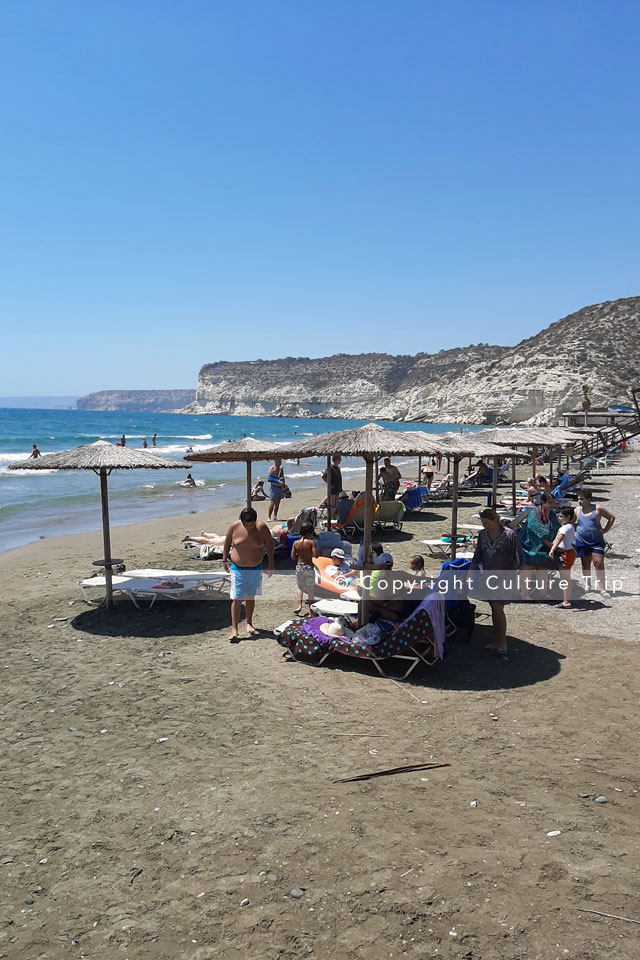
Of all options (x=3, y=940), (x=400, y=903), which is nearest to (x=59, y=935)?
(x=3, y=940)

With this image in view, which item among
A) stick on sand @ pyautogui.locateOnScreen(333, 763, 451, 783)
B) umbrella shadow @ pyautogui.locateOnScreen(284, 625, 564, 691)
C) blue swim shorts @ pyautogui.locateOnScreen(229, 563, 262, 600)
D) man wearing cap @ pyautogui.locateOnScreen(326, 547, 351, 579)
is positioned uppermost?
blue swim shorts @ pyautogui.locateOnScreen(229, 563, 262, 600)

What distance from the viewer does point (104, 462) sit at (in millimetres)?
7840

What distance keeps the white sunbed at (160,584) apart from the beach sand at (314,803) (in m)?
1.32

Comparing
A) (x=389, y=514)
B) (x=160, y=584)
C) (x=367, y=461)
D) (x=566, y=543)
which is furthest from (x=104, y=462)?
(x=389, y=514)

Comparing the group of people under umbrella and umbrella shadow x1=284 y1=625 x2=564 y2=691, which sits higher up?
the group of people under umbrella

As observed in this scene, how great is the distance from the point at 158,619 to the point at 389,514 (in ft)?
23.1

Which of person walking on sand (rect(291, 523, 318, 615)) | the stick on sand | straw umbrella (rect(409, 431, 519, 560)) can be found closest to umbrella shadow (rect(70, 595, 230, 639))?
person walking on sand (rect(291, 523, 318, 615))

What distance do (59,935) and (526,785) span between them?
2724 millimetres

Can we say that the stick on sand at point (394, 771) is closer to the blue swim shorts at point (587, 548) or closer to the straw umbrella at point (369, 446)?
the straw umbrella at point (369, 446)

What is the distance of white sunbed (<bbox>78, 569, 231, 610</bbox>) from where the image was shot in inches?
327

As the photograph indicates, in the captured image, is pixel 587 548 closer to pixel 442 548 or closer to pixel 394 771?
pixel 442 548

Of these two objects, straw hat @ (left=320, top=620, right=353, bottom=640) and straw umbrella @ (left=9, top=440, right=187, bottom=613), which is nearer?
straw hat @ (left=320, top=620, right=353, bottom=640)

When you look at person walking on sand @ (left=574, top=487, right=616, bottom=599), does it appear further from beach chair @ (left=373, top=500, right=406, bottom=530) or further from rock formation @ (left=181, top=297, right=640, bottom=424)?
rock formation @ (left=181, top=297, right=640, bottom=424)

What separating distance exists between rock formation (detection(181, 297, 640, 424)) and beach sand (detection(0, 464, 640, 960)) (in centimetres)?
2482
